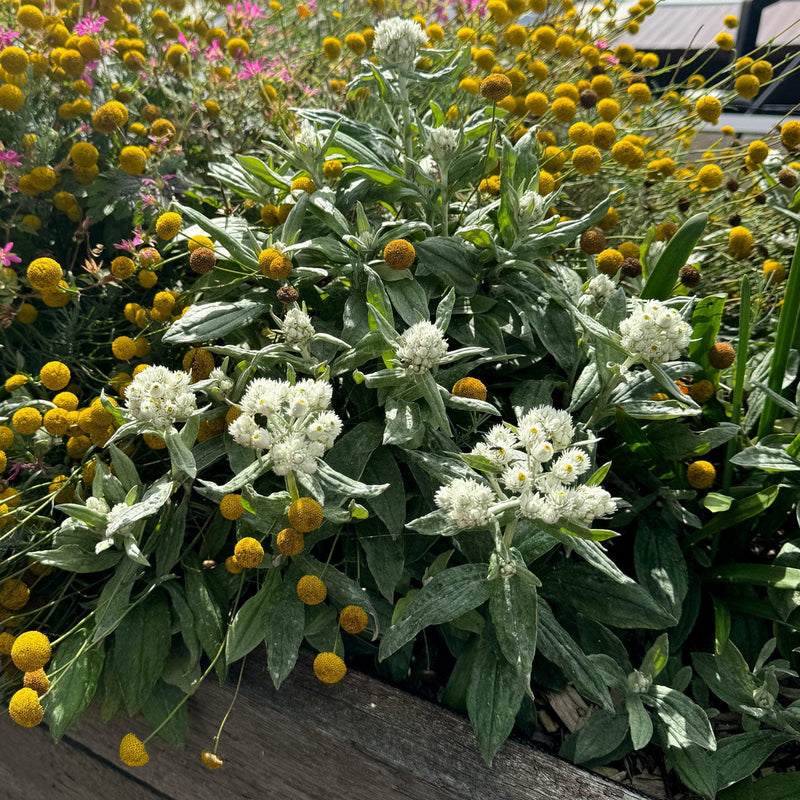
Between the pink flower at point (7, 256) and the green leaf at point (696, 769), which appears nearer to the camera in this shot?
the green leaf at point (696, 769)

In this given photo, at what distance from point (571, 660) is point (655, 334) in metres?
0.40

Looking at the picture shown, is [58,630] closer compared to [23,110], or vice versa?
[58,630]

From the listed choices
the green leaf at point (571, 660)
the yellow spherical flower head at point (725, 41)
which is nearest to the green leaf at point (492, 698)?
the green leaf at point (571, 660)

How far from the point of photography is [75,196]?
1264 millimetres

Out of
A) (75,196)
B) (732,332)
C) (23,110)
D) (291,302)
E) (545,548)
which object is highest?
(23,110)

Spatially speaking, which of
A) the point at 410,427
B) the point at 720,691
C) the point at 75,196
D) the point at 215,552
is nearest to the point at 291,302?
the point at 410,427

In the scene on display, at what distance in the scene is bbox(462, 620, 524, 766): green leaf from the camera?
2.82ft

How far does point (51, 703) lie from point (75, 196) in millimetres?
811

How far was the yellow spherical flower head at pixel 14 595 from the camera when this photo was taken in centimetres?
99

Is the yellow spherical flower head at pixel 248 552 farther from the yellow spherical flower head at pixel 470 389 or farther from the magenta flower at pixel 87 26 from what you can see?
the magenta flower at pixel 87 26

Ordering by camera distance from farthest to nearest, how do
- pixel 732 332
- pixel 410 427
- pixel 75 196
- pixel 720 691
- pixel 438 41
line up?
pixel 438 41, pixel 732 332, pixel 75 196, pixel 720 691, pixel 410 427

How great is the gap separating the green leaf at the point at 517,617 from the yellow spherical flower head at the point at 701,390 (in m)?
0.46

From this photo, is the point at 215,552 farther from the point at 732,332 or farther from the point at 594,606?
the point at 732,332

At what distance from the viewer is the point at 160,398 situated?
81 centimetres
